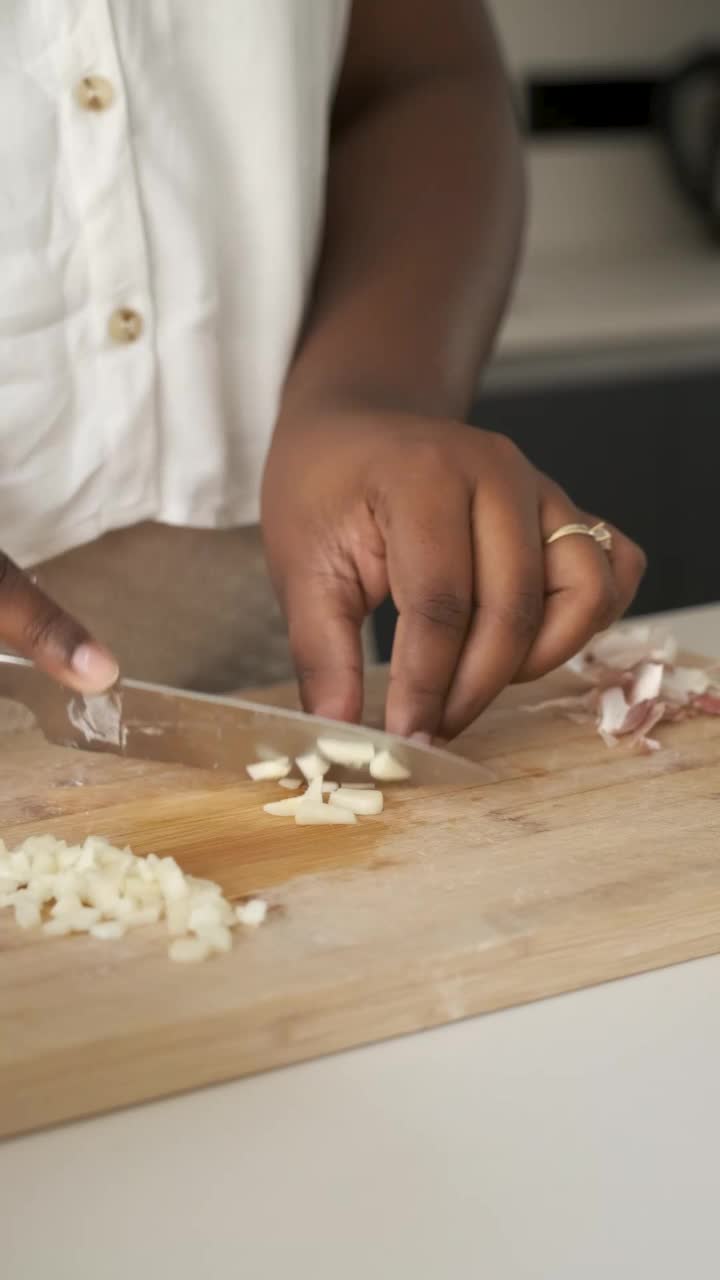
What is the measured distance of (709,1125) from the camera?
569 mm

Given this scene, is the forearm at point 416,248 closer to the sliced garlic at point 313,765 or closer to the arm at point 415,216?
the arm at point 415,216

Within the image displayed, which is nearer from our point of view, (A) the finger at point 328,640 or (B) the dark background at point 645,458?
(A) the finger at point 328,640

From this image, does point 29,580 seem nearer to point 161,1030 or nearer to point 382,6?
point 161,1030

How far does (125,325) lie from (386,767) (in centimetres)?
38

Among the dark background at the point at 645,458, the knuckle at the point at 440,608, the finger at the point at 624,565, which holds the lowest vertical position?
the dark background at the point at 645,458

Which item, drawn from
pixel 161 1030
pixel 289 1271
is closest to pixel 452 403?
pixel 161 1030

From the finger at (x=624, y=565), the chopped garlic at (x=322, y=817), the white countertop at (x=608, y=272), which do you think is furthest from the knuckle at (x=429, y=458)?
the white countertop at (x=608, y=272)

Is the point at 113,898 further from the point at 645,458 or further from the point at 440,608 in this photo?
the point at 645,458

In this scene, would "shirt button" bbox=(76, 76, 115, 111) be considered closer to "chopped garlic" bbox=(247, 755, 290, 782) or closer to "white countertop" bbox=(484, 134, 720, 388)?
"chopped garlic" bbox=(247, 755, 290, 782)

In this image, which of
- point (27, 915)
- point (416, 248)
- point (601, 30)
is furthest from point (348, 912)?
point (601, 30)

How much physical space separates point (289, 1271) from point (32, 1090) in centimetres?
14

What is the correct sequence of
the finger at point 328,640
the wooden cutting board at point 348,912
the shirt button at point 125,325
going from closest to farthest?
the wooden cutting board at point 348,912 < the finger at point 328,640 < the shirt button at point 125,325

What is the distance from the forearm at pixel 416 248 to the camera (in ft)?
3.34

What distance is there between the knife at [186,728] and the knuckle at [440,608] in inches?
2.9
